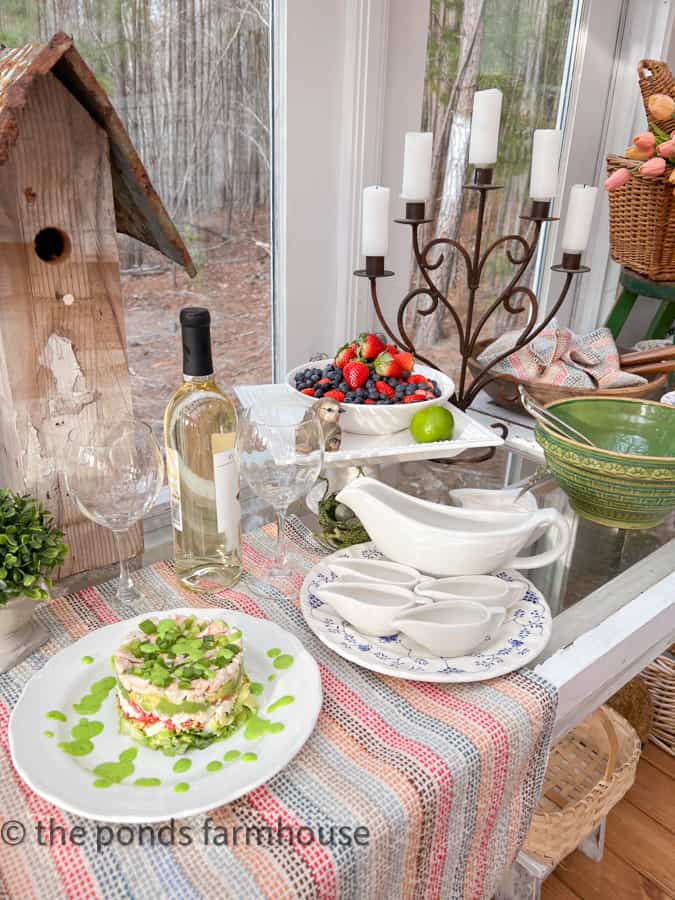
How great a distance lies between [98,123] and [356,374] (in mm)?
475

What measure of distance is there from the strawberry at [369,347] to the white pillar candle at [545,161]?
0.32m

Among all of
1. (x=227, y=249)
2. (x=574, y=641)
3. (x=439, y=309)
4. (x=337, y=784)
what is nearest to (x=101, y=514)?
(x=337, y=784)

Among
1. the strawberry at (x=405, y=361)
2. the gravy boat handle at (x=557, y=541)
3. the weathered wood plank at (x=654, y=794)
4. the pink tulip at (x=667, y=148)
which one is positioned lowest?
the weathered wood plank at (x=654, y=794)

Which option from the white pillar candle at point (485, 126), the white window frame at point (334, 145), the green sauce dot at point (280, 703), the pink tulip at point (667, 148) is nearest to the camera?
the green sauce dot at point (280, 703)

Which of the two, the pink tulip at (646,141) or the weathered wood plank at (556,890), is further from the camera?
the pink tulip at (646,141)

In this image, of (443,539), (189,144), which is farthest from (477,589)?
(189,144)

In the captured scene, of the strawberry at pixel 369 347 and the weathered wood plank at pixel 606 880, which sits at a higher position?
the strawberry at pixel 369 347

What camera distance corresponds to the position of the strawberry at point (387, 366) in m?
1.09

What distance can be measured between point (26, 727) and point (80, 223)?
467 mm

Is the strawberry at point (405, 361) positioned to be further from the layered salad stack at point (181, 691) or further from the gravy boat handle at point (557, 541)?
the layered salad stack at point (181, 691)

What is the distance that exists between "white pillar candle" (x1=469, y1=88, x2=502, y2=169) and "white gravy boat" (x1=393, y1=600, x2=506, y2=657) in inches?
27.3

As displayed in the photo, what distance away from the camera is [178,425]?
31.7 inches

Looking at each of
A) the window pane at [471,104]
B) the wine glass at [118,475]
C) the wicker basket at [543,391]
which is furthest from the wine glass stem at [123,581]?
the window pane at [471,104]

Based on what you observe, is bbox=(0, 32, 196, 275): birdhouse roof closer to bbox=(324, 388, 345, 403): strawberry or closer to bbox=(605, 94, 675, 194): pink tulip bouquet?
bbox=(324, 388, 345, 403): strawberry
